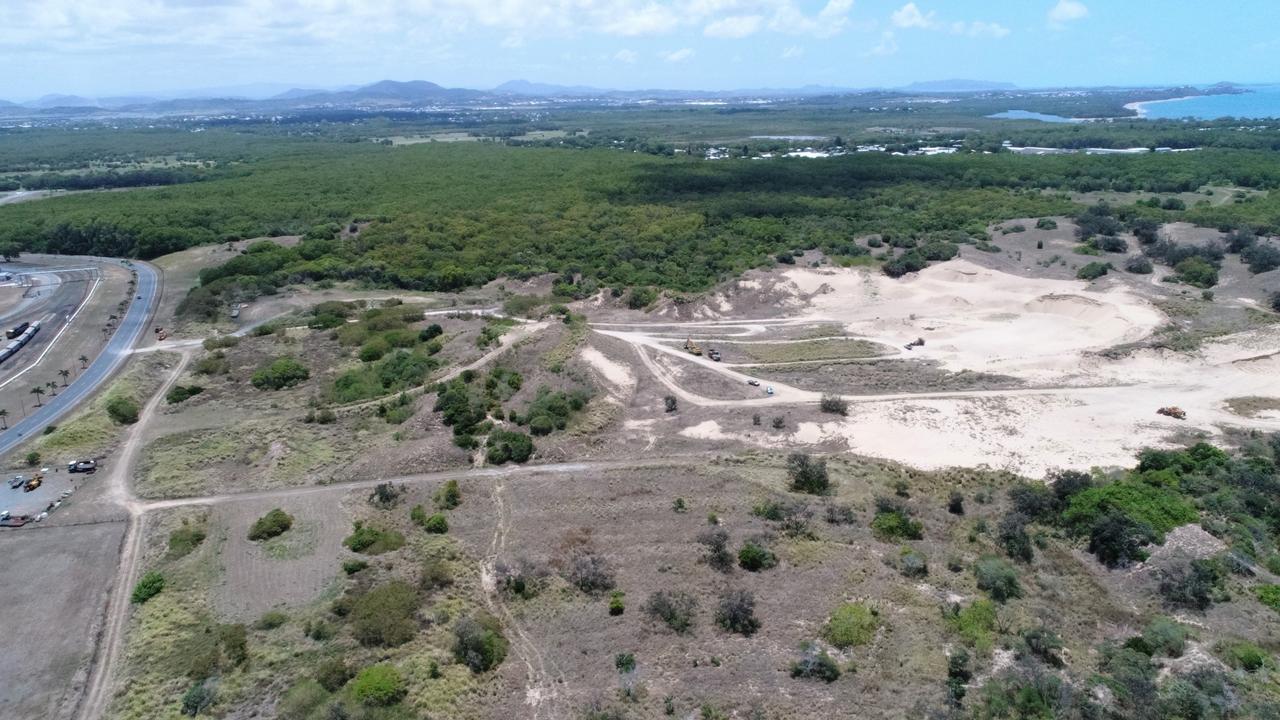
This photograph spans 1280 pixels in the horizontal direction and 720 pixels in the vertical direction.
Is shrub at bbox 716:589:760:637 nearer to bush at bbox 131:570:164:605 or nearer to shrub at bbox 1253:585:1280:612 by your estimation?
shrub at bbox 1253:585:1280:612

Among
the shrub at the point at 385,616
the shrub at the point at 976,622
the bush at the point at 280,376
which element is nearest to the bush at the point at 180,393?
the bush at the point at 280,376

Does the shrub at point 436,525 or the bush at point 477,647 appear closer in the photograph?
the bush at point 477,647

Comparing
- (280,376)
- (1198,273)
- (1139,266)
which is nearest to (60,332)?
(280,376)

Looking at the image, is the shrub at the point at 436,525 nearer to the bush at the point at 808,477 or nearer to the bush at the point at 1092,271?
the bush at the point at 808,477

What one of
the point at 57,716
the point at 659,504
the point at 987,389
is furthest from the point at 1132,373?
the point at 57,716

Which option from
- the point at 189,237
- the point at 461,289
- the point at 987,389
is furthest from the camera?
the point at 189,237

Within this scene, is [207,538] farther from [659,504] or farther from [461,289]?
[461,289]
